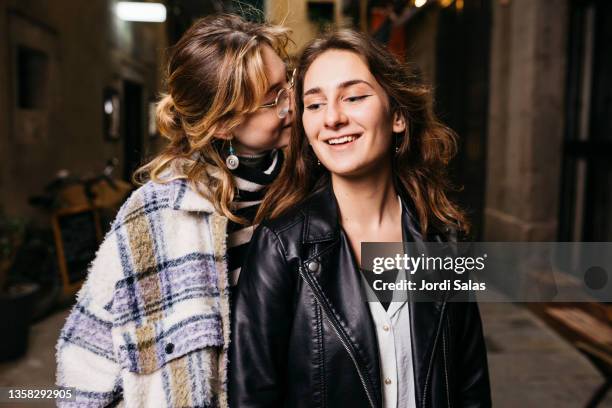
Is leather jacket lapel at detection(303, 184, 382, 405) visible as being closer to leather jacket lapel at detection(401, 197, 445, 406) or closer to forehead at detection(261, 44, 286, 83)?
leather jacket lapel at detection(401, 197, 445, 406)

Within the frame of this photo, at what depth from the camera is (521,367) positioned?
394cm

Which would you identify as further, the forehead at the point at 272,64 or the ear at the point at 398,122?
the forehead at the point at 272,64

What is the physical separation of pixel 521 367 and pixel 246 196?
283cm

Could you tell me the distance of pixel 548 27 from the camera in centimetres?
529

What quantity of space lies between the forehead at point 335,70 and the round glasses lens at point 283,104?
0.87ft

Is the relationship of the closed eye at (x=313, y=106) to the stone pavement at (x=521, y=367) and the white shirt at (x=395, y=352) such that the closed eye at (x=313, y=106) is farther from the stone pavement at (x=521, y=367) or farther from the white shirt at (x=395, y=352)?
the stone pavement at (x=521, y=367)

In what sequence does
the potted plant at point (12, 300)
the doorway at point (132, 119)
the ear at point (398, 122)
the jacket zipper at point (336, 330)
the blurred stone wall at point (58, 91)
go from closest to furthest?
the jacket zipper at point (336, 330), the ear at point (398, 122), the potted plant at point (12, 300), the blurred stone wall at point (58, 91), the doorway at point (132, 119)

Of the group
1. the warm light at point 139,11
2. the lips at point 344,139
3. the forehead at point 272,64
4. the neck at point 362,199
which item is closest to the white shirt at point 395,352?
the neck at point 362,199

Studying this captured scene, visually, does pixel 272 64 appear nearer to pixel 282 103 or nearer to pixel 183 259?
pixel 282 103

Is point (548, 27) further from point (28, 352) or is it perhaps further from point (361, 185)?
point (28, 352)

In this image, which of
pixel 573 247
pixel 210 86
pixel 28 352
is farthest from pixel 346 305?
pixel 573 247

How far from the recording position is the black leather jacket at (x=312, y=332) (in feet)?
4.71

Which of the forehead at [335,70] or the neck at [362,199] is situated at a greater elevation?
the forehead at [335,70]

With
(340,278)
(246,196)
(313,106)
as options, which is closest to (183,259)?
(246,196)
